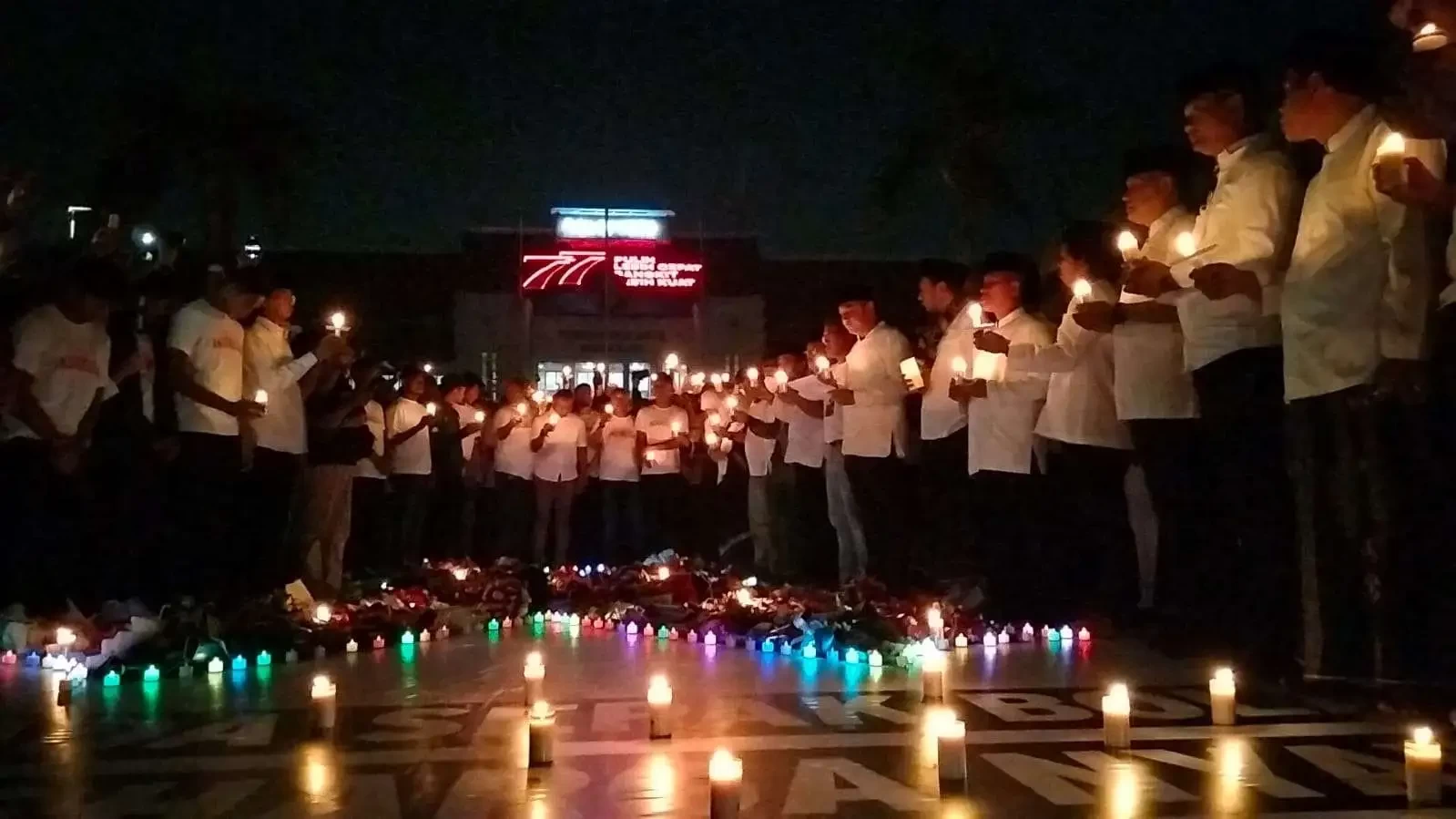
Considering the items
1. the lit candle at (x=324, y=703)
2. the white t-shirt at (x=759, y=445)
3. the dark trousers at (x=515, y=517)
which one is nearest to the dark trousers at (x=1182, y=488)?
the lit candle at (x=324, y=703)

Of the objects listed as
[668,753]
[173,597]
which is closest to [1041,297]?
[668,753]

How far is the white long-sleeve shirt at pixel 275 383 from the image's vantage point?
712 centimetres

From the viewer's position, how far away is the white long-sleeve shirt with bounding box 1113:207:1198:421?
5.31 m

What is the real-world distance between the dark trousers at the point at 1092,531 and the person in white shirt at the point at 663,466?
16.5 feet

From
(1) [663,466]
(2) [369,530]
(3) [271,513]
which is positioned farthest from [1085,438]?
(1) [663,466]

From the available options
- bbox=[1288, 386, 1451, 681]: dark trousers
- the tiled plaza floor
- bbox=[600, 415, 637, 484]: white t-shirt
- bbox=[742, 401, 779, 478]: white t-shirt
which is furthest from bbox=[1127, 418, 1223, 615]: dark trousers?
bbox=[600, 415, 637, 484]: white t-shirt

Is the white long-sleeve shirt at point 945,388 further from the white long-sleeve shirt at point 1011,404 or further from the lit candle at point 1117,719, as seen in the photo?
the lit candle at point 1117,719

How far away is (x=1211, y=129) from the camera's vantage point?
4.86 m

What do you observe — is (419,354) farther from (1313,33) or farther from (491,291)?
(1313,33)

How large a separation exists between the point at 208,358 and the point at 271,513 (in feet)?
3.62

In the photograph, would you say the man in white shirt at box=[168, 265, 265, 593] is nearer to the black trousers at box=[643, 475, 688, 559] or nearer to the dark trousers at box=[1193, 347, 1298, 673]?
the dark trousers at box=[1193, 347, 1298, 673]

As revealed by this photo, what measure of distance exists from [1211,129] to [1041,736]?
2.35 meters

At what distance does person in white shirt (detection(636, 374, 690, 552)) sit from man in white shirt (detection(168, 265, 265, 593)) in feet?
15.8

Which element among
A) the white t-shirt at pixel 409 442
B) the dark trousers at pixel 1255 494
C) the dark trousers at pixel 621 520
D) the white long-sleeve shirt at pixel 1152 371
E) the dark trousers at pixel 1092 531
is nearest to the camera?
the dark trousers at pixel 1255 494
